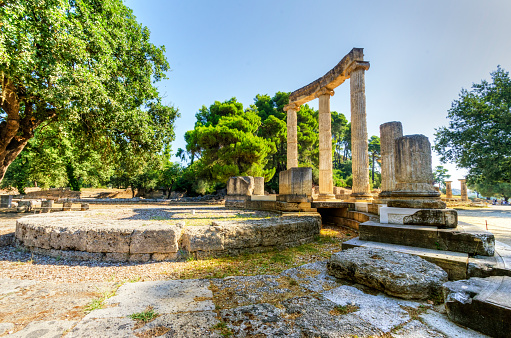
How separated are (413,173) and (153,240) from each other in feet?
16.5

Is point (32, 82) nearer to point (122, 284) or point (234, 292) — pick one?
point (122, 284)

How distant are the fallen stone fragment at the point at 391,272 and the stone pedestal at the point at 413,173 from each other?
1852 millimetres

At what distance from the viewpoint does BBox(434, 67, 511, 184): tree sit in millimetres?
16922

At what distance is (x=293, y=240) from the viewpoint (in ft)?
16.4

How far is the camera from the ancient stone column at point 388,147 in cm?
719

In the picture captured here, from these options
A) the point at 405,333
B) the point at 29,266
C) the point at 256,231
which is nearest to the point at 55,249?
the point at 29,266

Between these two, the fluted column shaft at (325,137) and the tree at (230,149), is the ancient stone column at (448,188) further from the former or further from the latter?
the fluted column shaft at (325,137)

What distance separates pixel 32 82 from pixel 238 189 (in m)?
8.44

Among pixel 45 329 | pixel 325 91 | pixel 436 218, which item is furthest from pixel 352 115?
pixel 45 329

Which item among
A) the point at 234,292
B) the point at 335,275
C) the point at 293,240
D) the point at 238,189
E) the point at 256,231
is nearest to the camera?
the point at 234,292

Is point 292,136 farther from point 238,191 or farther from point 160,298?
point 160,298

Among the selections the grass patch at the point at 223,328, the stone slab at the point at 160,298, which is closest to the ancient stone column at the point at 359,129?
the stone slab at the point at 160,298

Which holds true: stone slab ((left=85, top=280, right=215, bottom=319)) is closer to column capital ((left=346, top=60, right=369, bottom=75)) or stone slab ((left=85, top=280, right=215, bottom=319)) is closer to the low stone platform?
the low stone platform

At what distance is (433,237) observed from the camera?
342cm
